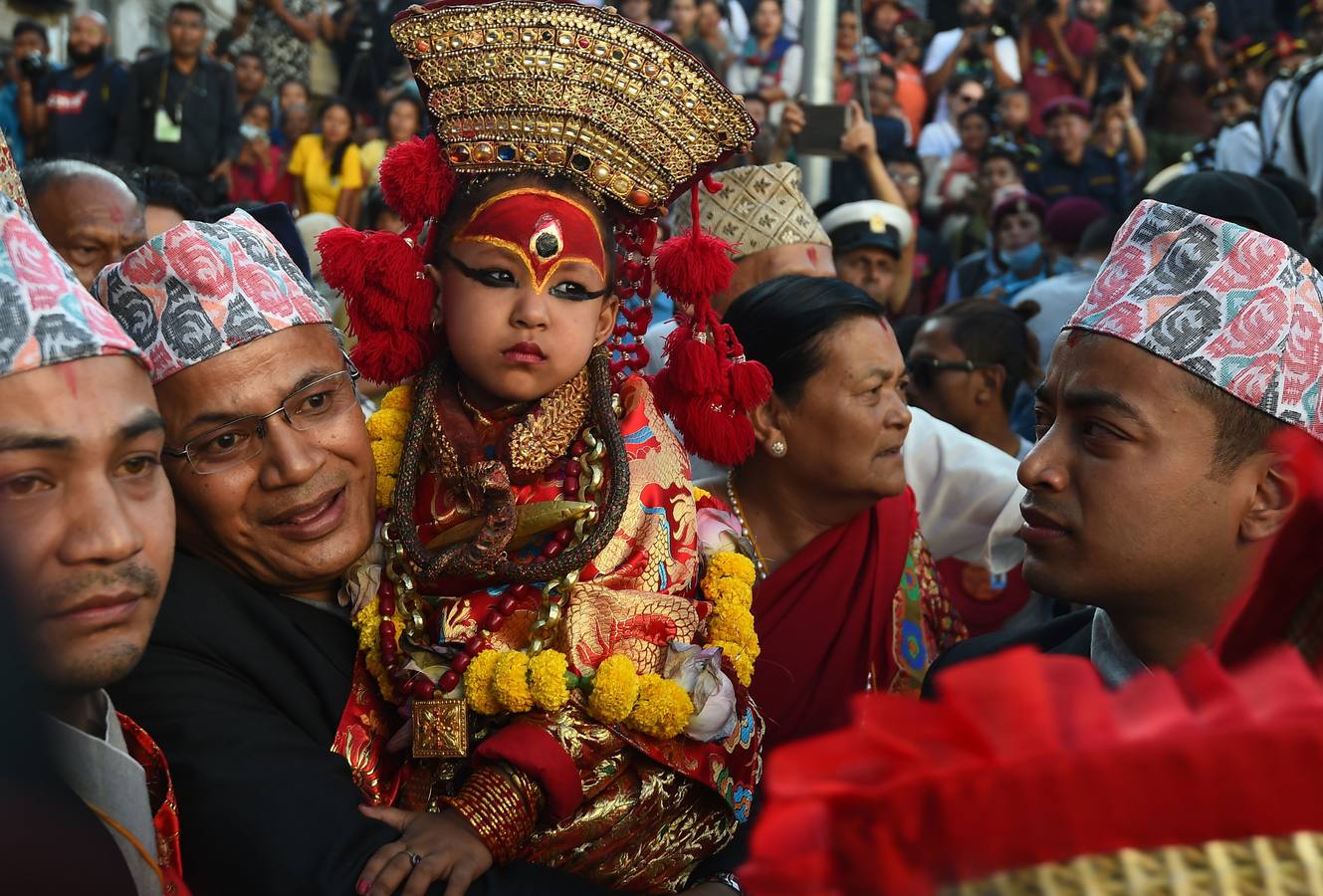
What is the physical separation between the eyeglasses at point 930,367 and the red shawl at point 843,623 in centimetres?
142

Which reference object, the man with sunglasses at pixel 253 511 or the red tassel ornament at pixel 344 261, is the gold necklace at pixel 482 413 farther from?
the red tassel ornament at pixel 344 261

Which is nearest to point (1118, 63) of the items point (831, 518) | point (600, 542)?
point (831, 518)

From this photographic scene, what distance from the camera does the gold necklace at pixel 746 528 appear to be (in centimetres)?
377

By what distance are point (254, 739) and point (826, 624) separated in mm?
1786

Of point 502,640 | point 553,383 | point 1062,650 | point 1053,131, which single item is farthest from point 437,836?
point 1053,131

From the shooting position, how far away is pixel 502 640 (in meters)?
2.80

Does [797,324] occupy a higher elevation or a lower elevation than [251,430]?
lower

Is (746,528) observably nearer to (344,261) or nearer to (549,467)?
(549,467)

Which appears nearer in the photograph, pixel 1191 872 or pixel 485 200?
pixel 1191 872

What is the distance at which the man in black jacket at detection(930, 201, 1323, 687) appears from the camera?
2492 mm

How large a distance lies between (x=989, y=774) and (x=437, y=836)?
1665 millimetres

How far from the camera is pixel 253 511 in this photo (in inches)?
105

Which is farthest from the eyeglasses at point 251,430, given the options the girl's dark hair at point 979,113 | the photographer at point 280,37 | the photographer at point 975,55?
the photographer at point 280,37

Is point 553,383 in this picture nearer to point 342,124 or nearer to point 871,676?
point 871,676
